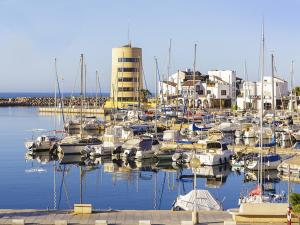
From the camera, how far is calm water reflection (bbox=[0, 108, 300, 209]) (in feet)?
115

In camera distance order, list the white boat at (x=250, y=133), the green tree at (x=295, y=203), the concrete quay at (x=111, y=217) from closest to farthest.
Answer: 1. the concrete quay at (x=111, y=217)
2. the green tree at (x=295, y=203)
3. the white boat at (x=250, y=133)

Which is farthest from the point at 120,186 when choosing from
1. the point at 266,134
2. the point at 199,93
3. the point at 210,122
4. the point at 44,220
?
the point at 199,93

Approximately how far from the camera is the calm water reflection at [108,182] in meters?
35.1

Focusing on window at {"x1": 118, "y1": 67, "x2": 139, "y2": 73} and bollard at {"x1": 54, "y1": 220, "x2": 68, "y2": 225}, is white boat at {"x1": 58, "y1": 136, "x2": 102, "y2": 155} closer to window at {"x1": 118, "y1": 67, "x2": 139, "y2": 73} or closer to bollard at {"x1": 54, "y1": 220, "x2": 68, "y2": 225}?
bollard at {"x1": 54, "y1": 220, "x2": 68, "y2": 225}

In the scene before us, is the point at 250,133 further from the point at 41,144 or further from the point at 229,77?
the point at 229,77

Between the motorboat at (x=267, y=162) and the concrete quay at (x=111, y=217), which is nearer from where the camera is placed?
the concrete quay at (x=111, y=217)

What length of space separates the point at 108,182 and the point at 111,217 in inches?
810

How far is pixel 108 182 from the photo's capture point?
4209cm

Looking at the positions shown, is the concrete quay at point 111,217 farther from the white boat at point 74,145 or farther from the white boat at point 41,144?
the white boat at point 41,144

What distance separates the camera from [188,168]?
4712 cm

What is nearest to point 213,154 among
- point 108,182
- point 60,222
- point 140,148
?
point 140,148

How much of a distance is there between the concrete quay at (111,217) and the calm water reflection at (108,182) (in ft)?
21.7

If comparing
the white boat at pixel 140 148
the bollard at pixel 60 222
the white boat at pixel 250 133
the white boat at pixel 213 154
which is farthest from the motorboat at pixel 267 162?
the bollard at pixel 60 222

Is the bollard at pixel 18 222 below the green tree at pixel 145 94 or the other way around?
below
